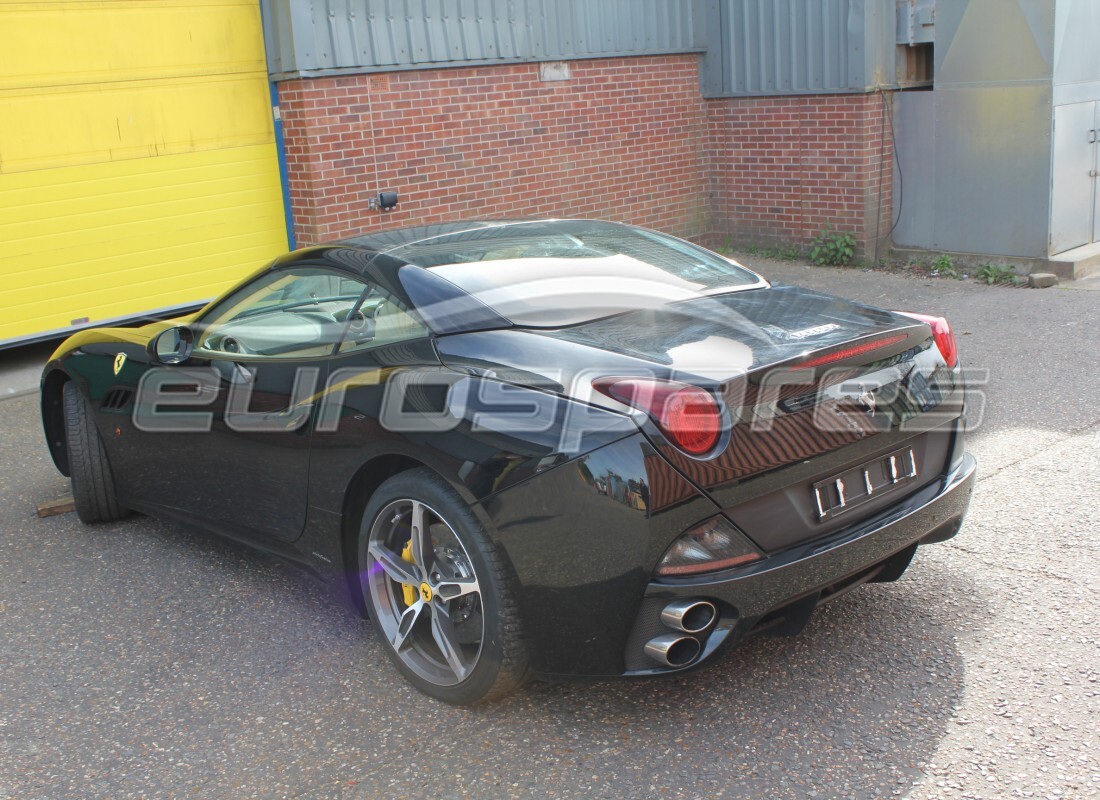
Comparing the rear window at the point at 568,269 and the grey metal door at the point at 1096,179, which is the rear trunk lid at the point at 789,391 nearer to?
the rear window at the point at 568,269

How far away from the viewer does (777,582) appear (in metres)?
3.16

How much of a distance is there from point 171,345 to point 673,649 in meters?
2.51

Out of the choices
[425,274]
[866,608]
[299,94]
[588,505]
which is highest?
[299,94]

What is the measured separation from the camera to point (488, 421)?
3.27m

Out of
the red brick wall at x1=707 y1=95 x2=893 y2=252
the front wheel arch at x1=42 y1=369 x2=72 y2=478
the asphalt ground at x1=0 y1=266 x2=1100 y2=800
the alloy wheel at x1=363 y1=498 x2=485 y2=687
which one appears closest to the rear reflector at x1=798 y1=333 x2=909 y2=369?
the asphalt ground at x1=0 y1=266 x2=1100 y2=800

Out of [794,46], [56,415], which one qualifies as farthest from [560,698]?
[794,46]

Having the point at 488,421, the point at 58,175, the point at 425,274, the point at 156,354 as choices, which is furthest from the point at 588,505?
the point at 58,175

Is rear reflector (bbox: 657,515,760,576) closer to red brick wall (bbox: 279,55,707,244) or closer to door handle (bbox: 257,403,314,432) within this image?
door handle (bbox: 257,403,314,432)

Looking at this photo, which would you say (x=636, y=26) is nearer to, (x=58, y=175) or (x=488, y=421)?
(x=58, y=175)

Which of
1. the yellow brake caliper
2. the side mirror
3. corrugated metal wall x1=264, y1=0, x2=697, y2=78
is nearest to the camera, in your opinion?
the yellow brake caliper

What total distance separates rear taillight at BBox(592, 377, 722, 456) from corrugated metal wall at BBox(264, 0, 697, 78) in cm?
675

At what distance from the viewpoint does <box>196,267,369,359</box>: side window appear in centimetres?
407

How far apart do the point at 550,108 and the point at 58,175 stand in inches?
178

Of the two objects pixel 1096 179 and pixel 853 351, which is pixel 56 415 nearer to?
pixel 853 351
